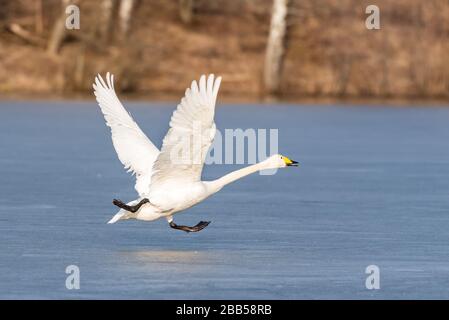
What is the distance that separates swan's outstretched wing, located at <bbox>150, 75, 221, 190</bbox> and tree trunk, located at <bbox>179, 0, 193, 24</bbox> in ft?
81.5

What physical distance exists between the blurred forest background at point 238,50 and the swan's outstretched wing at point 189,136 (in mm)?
20288

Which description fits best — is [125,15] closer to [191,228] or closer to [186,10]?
[186,10]

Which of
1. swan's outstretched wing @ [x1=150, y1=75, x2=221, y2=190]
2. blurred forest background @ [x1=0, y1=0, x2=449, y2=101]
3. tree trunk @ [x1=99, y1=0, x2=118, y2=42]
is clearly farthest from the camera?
tree trunk @ [x1=99, y1=0, x2=118, y2=42]

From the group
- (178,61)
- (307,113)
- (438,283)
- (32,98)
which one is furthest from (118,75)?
(438,283)

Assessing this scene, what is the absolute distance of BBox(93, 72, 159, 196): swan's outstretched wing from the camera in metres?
10.3

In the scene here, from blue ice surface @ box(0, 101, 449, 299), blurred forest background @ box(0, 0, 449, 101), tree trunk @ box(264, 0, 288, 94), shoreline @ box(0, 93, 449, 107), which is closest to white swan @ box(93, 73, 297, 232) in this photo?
blue ice surface @ box(0, 101, 449, 299)

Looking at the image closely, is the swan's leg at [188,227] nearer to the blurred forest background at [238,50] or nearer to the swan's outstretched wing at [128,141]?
the swan's outstretched wing at [128,141]

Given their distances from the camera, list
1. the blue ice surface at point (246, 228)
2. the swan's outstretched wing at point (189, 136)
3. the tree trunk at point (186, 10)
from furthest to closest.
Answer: the tree trunk at point (186, 10) < the swan's outstretched wing at point (189, 136) < the blue ice surface at point (246, 228)

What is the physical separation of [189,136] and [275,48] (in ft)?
74.8

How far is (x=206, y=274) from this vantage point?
341 inches

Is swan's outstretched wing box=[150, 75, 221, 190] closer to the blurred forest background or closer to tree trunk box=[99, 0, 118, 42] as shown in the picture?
the blurred forest background

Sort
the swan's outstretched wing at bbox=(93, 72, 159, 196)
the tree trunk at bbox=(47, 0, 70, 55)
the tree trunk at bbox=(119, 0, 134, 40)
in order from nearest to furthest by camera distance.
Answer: the swan's outstretched wing at bbox=(93, 72, 159, 196) → the tree trunk at bbox=(47, 0, 70, 55) → the tree trunk at bbox=(119, 0, 134, 40)

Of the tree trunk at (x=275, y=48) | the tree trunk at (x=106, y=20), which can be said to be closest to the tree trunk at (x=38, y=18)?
the tree trunk at (x=106, y=20)

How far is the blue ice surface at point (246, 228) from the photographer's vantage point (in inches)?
326
